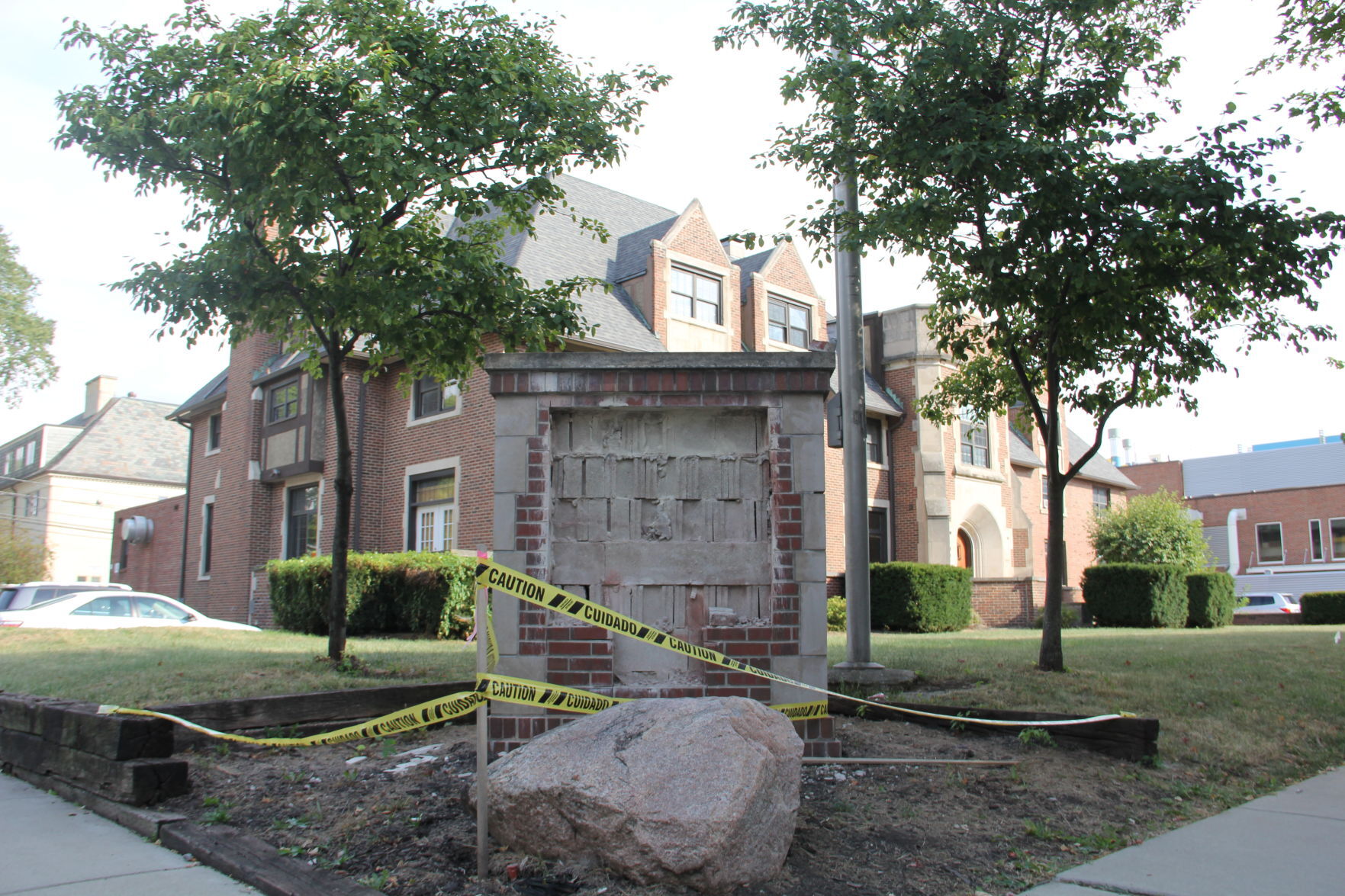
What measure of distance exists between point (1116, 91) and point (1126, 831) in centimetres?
669

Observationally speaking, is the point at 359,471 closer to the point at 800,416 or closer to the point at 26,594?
the point at 26,594

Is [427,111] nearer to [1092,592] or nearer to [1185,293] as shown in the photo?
[1185,293]

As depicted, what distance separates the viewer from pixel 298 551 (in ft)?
81.4

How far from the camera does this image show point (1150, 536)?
30297 millimetres

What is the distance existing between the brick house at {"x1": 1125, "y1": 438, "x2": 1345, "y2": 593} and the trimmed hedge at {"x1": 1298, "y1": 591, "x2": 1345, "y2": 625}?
12.8 m

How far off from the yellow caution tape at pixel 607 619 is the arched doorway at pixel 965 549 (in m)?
23.5

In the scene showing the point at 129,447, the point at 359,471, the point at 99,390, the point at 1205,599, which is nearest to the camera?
the point at 359,471

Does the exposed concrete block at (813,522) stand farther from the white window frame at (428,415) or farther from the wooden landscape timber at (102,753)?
the white window frame at (428,415)

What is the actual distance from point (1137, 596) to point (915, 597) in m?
5.66

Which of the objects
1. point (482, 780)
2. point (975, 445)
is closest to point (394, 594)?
point (482, 780)

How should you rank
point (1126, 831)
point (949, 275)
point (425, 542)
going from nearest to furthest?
point (1126, 831), point (949, 275), point (425, 542)

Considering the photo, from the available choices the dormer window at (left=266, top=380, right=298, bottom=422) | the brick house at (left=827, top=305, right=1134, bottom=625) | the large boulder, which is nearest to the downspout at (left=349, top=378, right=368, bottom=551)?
the dormer window at (left=266, top=380, right=298, bottom=422)

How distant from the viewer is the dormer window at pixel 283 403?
24562 mm

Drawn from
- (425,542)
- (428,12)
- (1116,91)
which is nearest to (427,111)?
(428,12)
